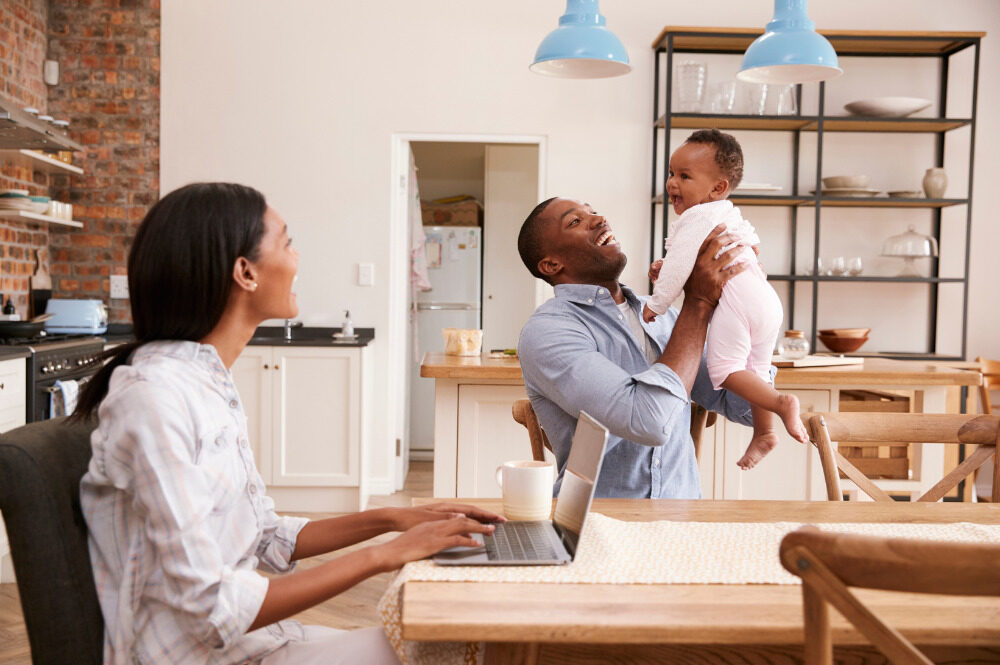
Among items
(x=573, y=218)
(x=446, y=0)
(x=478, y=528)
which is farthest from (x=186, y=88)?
(x=478, y=528)

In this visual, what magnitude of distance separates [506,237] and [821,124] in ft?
7.28

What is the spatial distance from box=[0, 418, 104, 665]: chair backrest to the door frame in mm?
3766

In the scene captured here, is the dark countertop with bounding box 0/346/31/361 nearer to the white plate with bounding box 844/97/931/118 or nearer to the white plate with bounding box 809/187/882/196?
the white plate with bounding box 809/187/882/196

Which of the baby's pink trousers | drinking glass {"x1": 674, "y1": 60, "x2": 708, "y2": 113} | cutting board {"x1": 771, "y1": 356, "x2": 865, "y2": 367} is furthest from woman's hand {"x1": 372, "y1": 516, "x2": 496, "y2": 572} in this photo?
drinking glass {"x1": 674, "y1": 60, "x2": 708, "y2": 113}

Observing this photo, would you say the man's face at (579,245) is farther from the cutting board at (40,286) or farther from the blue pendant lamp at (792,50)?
the cutting board at (40,286)

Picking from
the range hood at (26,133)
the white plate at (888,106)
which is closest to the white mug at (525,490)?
the range hood at (26,133)

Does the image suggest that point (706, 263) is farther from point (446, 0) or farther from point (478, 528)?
point (446, 0)

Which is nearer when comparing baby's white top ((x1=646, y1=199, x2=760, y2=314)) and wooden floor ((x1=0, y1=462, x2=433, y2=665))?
baby's white top ((x1=646, y1=199, x2=760, y2=314))

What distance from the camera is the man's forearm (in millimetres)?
1518

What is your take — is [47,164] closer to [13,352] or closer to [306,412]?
[13,352]

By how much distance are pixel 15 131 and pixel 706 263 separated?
3251 millimetres

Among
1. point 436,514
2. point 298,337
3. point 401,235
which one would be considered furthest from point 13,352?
point 436,514

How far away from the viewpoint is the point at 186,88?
472 centimetres

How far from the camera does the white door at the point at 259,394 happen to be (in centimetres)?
426
